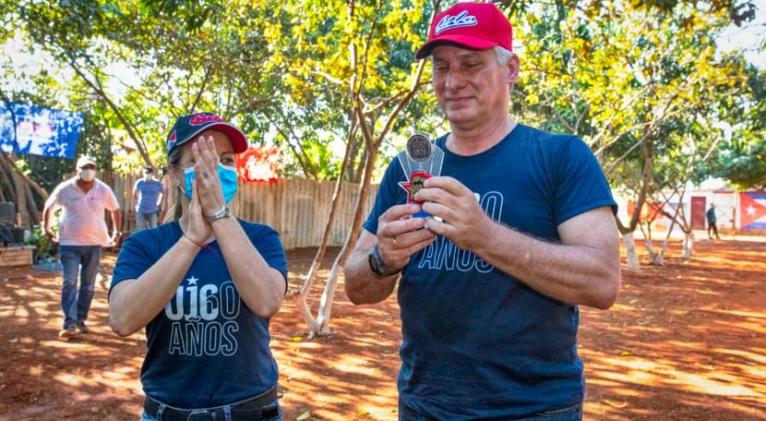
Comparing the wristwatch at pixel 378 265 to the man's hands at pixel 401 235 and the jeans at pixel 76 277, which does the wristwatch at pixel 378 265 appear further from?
the jeans at pixel 76 277

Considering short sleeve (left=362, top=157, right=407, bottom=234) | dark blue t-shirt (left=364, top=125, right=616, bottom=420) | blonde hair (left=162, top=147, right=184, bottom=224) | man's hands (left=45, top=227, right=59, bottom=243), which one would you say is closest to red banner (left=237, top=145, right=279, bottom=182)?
man's hands (left=45, top=227, right=59, bottom=243)

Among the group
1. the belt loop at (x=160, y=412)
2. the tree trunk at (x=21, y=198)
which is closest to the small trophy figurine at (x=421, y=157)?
the belt loop at (x=160, y=412)

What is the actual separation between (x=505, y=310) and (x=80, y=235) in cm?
659

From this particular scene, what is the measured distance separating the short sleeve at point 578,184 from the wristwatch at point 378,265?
0.51 metres

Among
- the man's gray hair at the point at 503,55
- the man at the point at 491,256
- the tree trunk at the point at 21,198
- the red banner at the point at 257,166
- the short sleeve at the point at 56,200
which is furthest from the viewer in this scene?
the red banner at the point at 257,166

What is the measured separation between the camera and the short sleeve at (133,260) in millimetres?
2477

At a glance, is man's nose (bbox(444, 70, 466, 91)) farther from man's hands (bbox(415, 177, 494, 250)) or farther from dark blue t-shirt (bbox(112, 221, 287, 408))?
dark blue t-shirt (bbox(112, 221, 287, 408))

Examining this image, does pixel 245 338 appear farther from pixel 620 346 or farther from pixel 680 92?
pixel 680 92

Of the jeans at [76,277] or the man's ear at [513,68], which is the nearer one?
the man's ear at [513,68]

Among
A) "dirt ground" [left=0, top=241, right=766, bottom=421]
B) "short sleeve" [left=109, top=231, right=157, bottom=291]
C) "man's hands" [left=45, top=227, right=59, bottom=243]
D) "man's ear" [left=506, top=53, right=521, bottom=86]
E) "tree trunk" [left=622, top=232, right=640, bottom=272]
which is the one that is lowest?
"dirt ground" [left=0, top=241, right=766, bottom=421]

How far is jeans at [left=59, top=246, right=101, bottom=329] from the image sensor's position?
738cm

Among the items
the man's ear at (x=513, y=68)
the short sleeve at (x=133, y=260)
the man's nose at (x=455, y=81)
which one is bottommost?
the short sleeve at (x=133, y=260)

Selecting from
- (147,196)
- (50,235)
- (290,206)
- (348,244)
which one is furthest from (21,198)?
(348,244)

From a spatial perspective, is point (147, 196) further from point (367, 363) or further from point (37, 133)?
point (367, 363)
